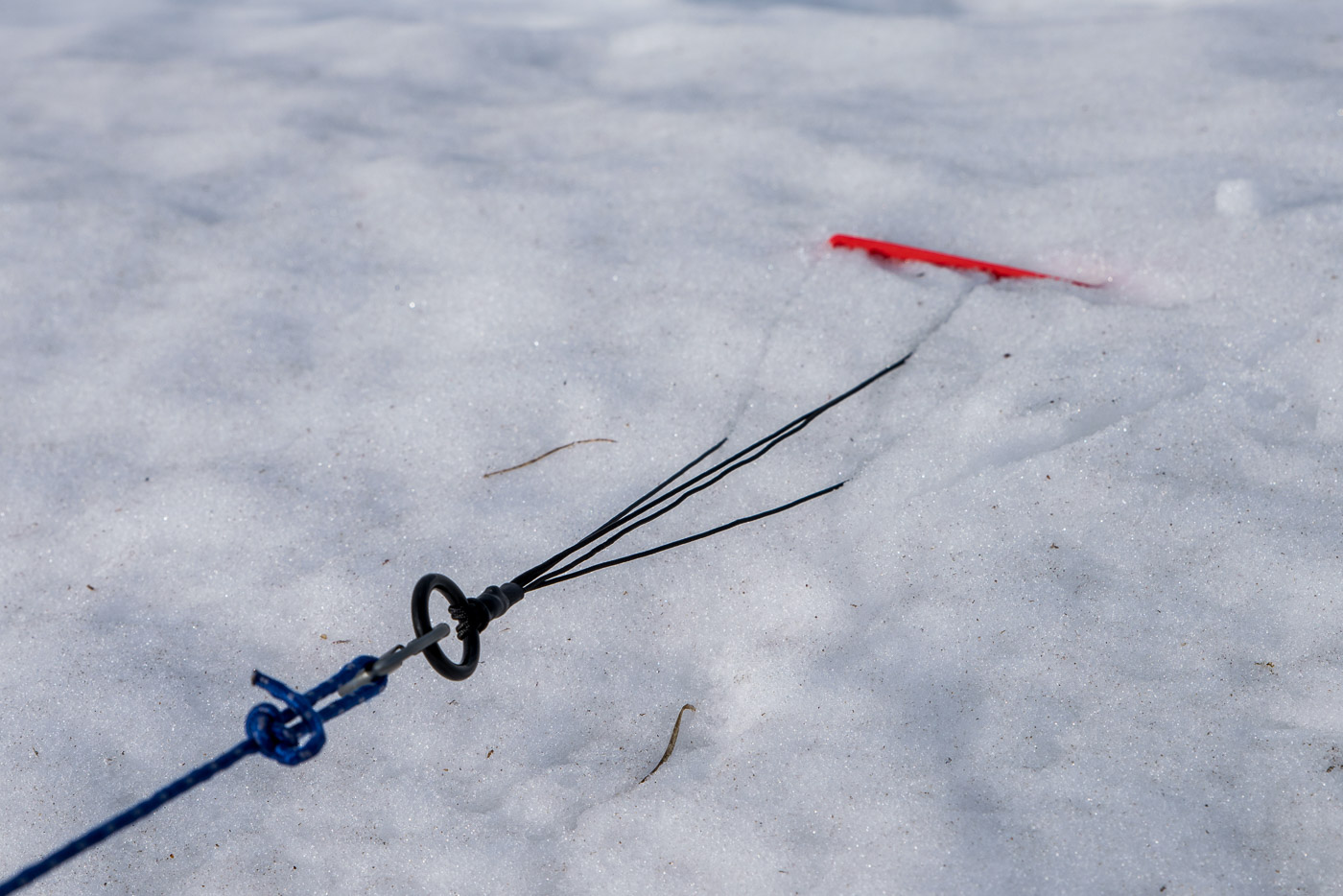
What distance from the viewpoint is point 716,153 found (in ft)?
8.54

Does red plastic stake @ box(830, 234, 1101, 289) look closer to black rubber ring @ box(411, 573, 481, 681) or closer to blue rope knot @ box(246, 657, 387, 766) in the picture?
black rubber ring @ box(411, 573, 481, 681)

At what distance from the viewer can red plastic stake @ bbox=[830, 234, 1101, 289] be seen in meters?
2.10

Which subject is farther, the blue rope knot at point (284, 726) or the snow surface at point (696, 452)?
the snow surface at point (696, 452)

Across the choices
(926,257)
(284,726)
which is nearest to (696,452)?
(926,257)

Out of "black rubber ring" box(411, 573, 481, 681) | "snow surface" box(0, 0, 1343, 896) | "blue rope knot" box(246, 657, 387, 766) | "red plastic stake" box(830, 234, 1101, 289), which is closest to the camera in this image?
"blue rope knot" box(246, 657, 387, 766)

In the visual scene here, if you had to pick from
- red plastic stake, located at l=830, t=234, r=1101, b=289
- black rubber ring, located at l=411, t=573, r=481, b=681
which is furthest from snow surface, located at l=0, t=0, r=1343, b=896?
black rubber ring, located at l=411, t=573, r=481, b=681

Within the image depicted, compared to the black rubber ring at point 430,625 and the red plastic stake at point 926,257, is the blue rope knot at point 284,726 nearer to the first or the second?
the black rubber ring at point 430,625

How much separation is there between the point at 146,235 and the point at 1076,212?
2.33 metres

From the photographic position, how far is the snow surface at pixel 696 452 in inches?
51.4

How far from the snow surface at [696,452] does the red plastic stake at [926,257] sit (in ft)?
0.12

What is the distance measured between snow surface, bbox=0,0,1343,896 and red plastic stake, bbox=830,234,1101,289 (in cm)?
4

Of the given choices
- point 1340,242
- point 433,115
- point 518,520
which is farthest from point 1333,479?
point 433,115

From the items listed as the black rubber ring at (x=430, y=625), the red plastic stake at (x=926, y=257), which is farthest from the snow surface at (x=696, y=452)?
the black rubber ring at (x=430, y=625)

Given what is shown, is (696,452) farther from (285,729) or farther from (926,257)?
(285,729)
